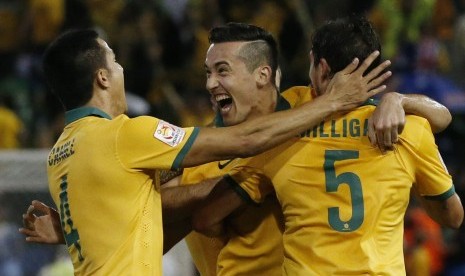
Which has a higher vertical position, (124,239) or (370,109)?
(370,109)

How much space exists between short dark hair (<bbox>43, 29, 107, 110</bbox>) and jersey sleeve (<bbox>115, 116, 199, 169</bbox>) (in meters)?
0.33

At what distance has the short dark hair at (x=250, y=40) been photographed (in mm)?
4891

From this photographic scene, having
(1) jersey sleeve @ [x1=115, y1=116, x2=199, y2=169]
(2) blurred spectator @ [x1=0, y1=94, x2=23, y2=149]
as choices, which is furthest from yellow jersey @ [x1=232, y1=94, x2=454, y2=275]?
(2) blurred spectator @ [x1=0, y1=94, x2=23, y2=149]

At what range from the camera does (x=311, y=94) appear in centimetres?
483

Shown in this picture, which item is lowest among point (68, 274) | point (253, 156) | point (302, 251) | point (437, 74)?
point (68, 274)

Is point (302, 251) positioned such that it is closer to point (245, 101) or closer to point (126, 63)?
point (245, 101)

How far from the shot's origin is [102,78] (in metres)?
4.68

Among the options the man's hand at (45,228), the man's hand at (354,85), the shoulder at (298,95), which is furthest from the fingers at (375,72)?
the man's hand at (45,228)

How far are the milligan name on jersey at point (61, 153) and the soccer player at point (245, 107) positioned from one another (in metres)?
0.55

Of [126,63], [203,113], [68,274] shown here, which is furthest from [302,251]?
[126,63]

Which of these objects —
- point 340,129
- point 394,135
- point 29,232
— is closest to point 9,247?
point 29,232

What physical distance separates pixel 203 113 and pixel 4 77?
7.42 feet

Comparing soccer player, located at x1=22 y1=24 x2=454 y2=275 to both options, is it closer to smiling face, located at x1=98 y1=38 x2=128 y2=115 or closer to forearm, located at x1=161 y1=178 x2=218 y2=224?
forearm, located at x1=161 y1=178 x2=218 y2=224

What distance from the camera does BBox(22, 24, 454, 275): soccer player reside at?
4.84 m
